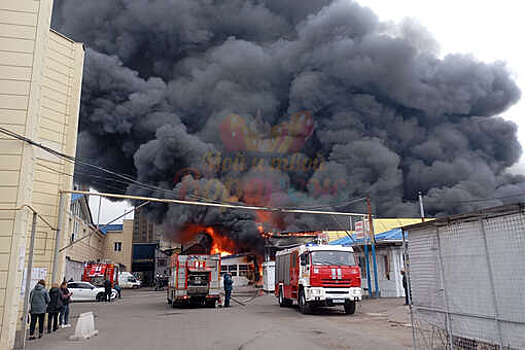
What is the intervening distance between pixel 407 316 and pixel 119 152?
1474 inches

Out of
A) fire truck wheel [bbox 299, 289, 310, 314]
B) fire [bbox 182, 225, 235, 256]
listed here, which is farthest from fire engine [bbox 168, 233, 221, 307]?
fire [bbox 182, 225, 235, 256]

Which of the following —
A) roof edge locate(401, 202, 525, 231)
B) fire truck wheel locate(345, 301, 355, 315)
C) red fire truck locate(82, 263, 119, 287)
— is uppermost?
roof edge locate(401, 202, 525, 231)

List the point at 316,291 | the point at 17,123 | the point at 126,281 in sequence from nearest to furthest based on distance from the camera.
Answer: the point at 17,123
the point at 316,291
the point at 126,281

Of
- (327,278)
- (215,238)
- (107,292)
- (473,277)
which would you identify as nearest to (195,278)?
(327,278)

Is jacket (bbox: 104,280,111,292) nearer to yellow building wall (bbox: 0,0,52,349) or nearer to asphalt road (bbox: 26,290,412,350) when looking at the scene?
asphalt road (bbox: 26,290,412,350)

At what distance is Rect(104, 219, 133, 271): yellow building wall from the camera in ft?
182

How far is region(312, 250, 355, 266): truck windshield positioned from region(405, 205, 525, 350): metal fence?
23.7ft

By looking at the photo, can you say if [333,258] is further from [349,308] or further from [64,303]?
[64,303]

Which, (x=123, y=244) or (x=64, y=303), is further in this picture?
(x=123, y=244)

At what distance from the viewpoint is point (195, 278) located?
1809cm

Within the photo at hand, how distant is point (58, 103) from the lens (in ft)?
49.9

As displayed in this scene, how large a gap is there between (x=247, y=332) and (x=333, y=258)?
494cm

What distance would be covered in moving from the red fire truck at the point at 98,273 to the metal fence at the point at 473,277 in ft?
87.6

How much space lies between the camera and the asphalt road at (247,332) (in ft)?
28.7
